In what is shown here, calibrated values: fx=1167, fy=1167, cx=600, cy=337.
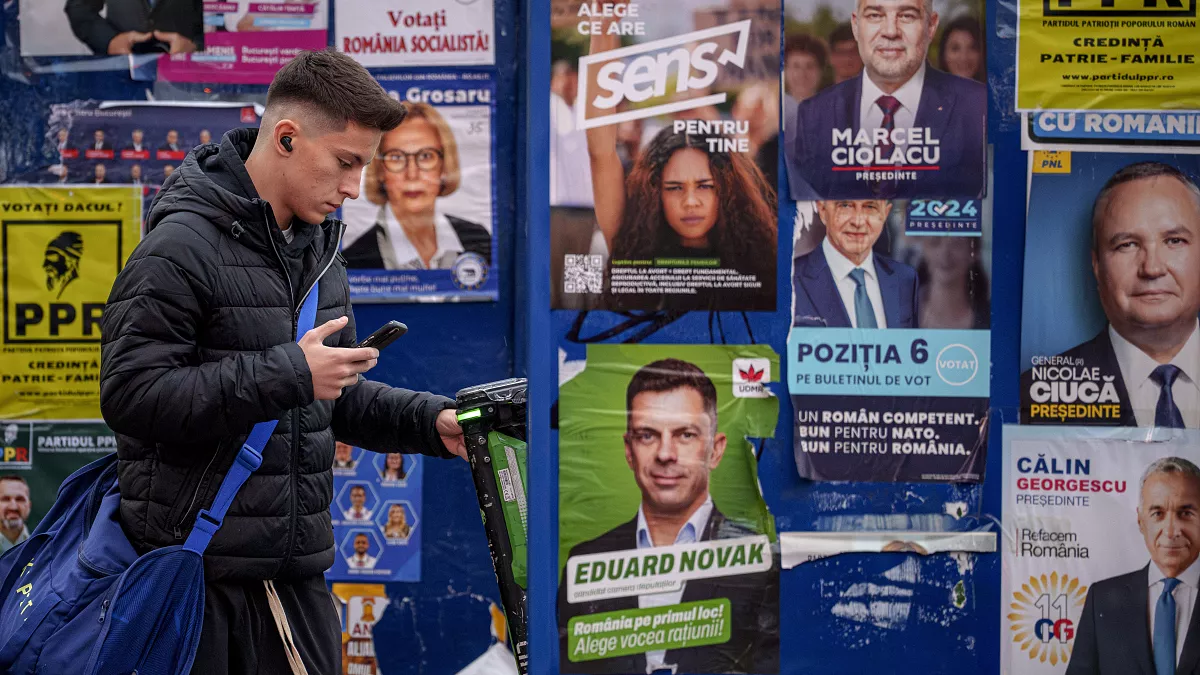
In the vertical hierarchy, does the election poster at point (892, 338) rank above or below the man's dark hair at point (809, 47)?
below

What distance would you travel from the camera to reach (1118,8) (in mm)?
3107

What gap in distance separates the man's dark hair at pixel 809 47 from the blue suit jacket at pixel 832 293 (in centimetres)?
50

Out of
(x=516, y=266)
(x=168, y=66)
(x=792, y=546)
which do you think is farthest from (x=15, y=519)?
(x=792, y=546)

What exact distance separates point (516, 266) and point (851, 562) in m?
1.63

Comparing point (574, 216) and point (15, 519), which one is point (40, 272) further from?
point (574, 216)

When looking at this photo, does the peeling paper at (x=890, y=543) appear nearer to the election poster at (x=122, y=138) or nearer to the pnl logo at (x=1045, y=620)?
the pnl logo at (x=1045, y=620)

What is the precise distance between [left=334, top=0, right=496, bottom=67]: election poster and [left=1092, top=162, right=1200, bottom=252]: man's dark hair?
2065mm

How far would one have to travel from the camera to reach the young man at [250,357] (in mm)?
2277

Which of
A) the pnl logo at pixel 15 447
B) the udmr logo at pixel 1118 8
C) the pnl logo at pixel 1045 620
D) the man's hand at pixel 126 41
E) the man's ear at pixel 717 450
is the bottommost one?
the pnl logo at pixel 1045 620

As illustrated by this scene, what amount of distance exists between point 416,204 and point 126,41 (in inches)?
47.1

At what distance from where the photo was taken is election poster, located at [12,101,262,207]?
419 centimetres

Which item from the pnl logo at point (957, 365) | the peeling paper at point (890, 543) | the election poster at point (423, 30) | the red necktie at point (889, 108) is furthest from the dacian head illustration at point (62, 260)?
the pnl logo at point (957, 365)

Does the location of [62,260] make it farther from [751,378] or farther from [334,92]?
[751,378]

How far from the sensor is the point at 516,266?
4.14 metres
